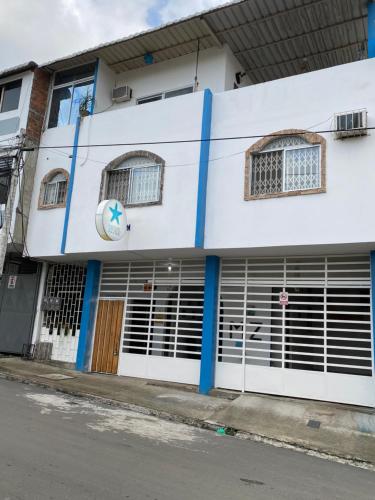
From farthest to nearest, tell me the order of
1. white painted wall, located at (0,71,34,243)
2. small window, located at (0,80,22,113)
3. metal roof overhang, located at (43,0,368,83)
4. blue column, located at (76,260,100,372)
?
small window, located at (0,80,22,113) < white painted wall, located at (0,71,34,243) < blue column, located at (76,260,100,372) < metal roof overhang, located at (43,0,368,83)

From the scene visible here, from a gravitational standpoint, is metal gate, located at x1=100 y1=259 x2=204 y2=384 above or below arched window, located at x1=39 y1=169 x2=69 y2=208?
below

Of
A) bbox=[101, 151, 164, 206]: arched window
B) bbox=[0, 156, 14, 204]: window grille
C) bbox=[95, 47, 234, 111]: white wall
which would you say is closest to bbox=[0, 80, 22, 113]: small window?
bbox=[0, 156, 14, 204]: window grille

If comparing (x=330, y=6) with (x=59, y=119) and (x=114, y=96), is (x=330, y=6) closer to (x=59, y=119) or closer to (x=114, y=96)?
(x=114, y=96)

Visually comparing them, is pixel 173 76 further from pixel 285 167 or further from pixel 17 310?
pixel 17 310

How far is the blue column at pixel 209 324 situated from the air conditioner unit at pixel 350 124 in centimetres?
409

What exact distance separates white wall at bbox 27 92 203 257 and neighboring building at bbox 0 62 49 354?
1.38ft

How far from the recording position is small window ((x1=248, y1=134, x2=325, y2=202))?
9352 millimetres

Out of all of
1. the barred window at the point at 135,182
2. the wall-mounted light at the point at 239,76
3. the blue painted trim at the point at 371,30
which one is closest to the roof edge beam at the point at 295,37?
the wall-mounted light at the point at 239,76

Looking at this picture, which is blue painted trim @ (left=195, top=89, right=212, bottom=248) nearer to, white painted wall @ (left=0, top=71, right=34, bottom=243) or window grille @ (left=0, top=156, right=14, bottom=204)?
white painted wall @ (left=0, top=71, right=34, bottom=243)

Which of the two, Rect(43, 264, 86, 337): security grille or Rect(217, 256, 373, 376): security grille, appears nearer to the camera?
Rect(217, 256, 373, 376): security grille

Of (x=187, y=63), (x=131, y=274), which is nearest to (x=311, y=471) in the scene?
(x=131, y=274)

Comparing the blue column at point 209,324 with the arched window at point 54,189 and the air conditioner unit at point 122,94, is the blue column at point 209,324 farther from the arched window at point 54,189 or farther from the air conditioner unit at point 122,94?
the air conditioner unit at point 122,94

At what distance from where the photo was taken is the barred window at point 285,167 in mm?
9383

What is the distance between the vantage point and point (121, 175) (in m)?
11.8
